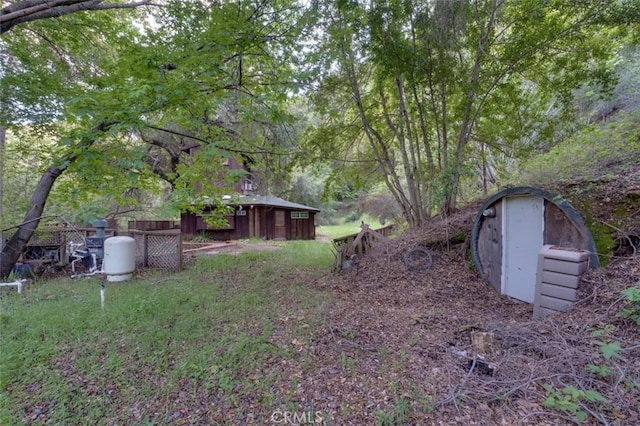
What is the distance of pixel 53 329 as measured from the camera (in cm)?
351

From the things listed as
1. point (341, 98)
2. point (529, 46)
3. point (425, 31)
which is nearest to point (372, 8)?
point (425, 31)

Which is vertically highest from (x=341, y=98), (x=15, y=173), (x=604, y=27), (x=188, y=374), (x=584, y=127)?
(x=604, y=27)

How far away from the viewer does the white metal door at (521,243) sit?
3.94m

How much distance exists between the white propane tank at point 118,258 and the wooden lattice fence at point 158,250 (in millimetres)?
1770

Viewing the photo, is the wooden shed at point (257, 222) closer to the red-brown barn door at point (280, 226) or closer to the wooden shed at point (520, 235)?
the red-brown barn door at point (280, 226)

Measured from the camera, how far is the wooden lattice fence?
7223 mm

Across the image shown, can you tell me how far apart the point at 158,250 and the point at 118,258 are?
7.47 ft

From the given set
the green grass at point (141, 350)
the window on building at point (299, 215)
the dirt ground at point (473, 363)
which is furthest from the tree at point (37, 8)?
the window on building at point (299, 215)

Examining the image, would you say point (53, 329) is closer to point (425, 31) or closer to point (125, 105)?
point (125, 105)

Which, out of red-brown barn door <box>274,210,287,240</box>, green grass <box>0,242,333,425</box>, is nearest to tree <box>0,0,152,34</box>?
green grass <box>0,242,333,425</box>

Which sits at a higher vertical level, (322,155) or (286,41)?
(286,41)

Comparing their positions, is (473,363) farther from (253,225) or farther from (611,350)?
(253,225)

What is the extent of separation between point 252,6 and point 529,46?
518 centimetres

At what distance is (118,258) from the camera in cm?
521
